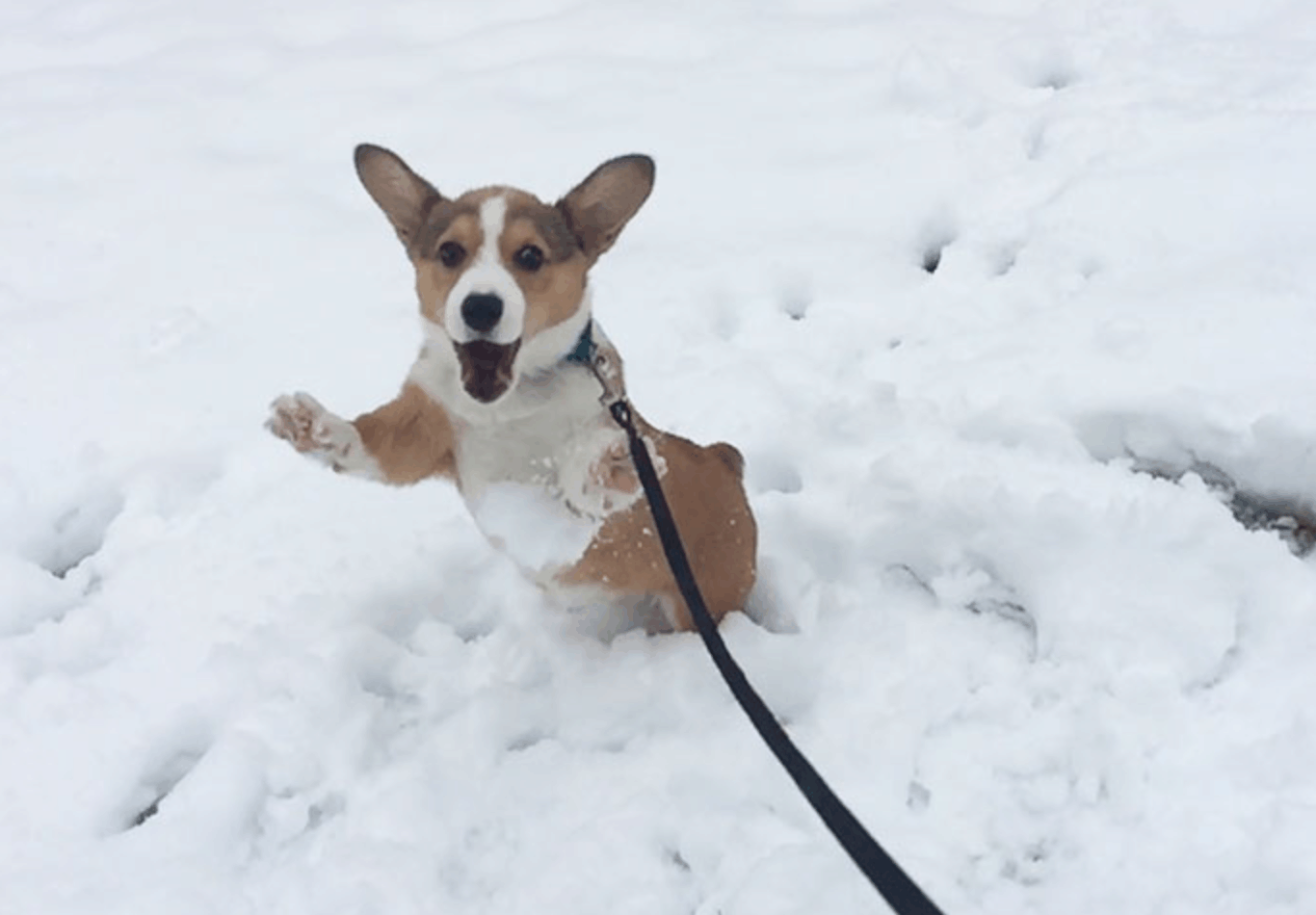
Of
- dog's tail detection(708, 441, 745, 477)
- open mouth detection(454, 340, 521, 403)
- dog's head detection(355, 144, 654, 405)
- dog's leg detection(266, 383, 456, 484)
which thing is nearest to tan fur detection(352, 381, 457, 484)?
dog's leg detection(266, 383, 456, 484)

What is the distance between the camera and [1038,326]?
3383 mm

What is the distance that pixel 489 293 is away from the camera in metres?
1.98

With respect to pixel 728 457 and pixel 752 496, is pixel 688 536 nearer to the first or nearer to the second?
pixel 728 457

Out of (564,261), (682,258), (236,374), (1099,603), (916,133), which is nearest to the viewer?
(564,261)

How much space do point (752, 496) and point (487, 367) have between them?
3.89 feet

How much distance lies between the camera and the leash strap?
1402 millimetres

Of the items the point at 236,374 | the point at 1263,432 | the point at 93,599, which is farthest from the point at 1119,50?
the point at 93,599

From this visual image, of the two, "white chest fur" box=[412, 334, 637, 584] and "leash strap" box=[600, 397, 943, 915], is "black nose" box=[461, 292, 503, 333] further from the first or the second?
"leash strap" box=[600, 397, 943, 915]

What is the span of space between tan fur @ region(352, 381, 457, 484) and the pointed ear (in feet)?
1.55

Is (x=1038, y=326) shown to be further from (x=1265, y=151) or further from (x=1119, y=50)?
(x=1119, y=50)

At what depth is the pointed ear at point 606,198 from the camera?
231 cm

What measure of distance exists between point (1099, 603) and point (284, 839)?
1831 mm

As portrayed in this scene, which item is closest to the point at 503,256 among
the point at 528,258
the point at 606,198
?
the point at 528,258

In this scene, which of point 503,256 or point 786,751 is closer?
point 786,751
